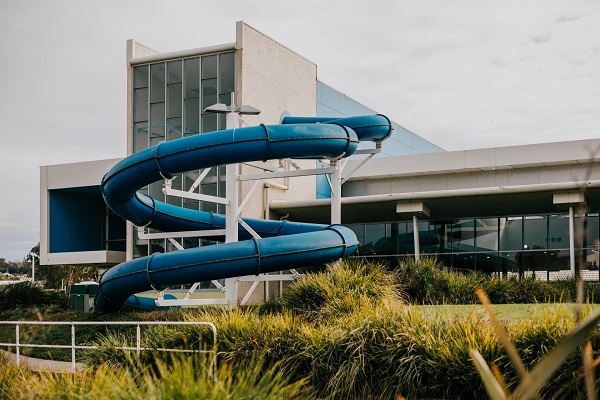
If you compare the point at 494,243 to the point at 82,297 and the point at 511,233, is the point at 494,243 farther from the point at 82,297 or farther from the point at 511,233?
the point at 82,297

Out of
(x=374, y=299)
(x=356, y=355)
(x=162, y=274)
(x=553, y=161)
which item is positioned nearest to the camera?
(x=356, y=355)

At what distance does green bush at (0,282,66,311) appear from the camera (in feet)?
85.1

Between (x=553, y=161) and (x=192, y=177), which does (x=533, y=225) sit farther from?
(x=192, y=177)

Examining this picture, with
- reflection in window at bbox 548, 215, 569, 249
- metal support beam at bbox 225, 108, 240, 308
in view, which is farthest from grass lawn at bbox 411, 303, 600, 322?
reflection in window at bbox 548, 215, 569, 249

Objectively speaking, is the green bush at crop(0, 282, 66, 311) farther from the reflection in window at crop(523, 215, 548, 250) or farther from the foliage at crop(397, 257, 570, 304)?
the reflection in window at crop(523, 215, 548, 250)

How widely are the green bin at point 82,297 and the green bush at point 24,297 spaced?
0.46 metres

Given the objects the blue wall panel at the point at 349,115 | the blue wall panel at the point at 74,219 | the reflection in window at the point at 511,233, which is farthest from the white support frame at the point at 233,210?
the blue wall panel at the point at 74,219

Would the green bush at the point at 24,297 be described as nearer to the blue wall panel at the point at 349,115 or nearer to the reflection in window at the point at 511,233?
the blue wall panel at the point at 349,115

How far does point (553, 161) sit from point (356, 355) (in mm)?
17854

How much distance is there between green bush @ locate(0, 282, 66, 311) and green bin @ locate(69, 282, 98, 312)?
457 millimetres

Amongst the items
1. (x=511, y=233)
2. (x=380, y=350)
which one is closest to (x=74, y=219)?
(x=511, y=233)

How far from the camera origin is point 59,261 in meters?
32.6

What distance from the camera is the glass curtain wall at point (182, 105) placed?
2711cm

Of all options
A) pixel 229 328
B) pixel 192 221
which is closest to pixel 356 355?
pixel 229 328
